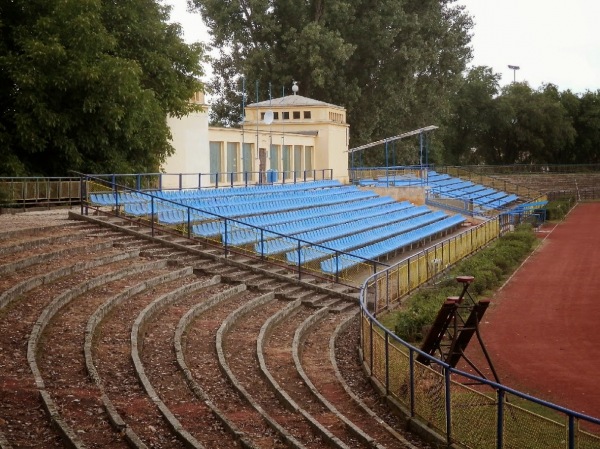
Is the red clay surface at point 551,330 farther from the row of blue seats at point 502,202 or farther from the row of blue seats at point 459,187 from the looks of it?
the row of blue seats at point 459,187

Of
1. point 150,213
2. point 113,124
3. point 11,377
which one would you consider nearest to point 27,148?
point 113,124

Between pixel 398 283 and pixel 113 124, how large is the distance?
1102 centimetres

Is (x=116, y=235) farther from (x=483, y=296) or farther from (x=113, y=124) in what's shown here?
(x=483, y=296)

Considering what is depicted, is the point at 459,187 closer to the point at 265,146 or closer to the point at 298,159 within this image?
the point at 298,159

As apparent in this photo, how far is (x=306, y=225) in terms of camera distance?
28312 millimetres

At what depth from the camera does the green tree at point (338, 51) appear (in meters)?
54.5

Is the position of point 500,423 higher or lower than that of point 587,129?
lower

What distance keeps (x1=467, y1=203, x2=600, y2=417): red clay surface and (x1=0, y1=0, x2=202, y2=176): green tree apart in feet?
42.9

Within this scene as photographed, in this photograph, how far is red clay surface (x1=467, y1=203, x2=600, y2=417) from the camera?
14.9 m

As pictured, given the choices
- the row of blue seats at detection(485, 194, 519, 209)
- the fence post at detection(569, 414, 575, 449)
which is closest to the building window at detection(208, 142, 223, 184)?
the row of blue seats at detection(485, 194, 519, 209)

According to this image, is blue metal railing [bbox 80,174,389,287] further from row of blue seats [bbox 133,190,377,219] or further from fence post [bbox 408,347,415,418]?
fence post [bbox 408,347,415,418]

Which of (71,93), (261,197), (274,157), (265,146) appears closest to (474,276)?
(261,197)

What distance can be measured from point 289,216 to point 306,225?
101 centimetres

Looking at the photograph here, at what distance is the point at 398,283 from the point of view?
21984 millimetres
